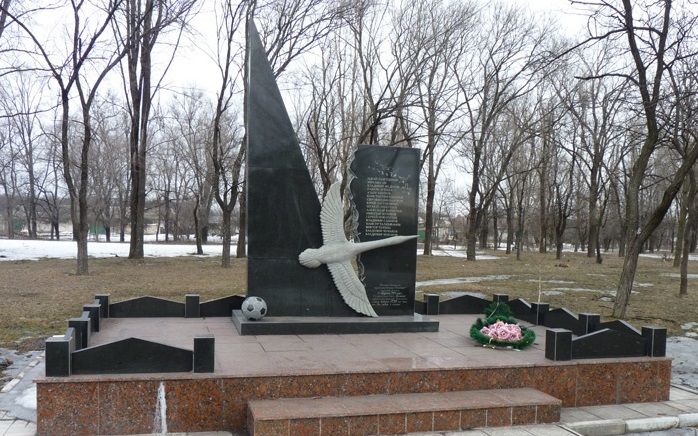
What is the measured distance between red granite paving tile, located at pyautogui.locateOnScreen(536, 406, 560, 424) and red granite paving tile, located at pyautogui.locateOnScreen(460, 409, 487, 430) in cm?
65

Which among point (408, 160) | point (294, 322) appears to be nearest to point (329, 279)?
point (294, 322)

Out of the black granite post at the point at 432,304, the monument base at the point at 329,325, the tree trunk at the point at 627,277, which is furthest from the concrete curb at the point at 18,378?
the tree trunk at the point at 627,277

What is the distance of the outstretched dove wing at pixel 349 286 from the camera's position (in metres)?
8.41

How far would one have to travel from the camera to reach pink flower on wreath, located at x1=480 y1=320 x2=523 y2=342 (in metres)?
7.32

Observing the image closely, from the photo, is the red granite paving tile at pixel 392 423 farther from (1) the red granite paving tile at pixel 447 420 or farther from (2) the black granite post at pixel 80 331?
(2) the black granite post at pixel 80 331

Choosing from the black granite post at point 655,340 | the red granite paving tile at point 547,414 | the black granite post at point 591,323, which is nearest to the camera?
the red granite paving tile at point 547,414

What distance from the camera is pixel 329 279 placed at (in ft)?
27.8

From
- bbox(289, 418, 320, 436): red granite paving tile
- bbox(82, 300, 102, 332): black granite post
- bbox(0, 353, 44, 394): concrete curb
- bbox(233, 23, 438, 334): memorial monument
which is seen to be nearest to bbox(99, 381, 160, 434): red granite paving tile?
bbox(289, 418, 320, 436): red granite paving tile

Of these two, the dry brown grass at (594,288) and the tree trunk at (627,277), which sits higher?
the tree trunk at (627,277)

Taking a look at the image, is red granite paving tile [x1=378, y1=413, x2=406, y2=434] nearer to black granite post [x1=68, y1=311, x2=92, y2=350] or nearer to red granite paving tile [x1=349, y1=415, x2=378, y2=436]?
red granite paving tile [x1=349, y1=415, x2=378, y2=436]

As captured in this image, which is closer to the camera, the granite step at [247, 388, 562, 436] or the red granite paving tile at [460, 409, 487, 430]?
the granite step at [247, 388, 562, 436]

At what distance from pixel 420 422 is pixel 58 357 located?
3.58m

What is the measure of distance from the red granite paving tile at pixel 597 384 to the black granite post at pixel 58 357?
18.6 ft

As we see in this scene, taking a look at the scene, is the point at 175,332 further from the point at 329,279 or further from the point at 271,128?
the point at 271,128
